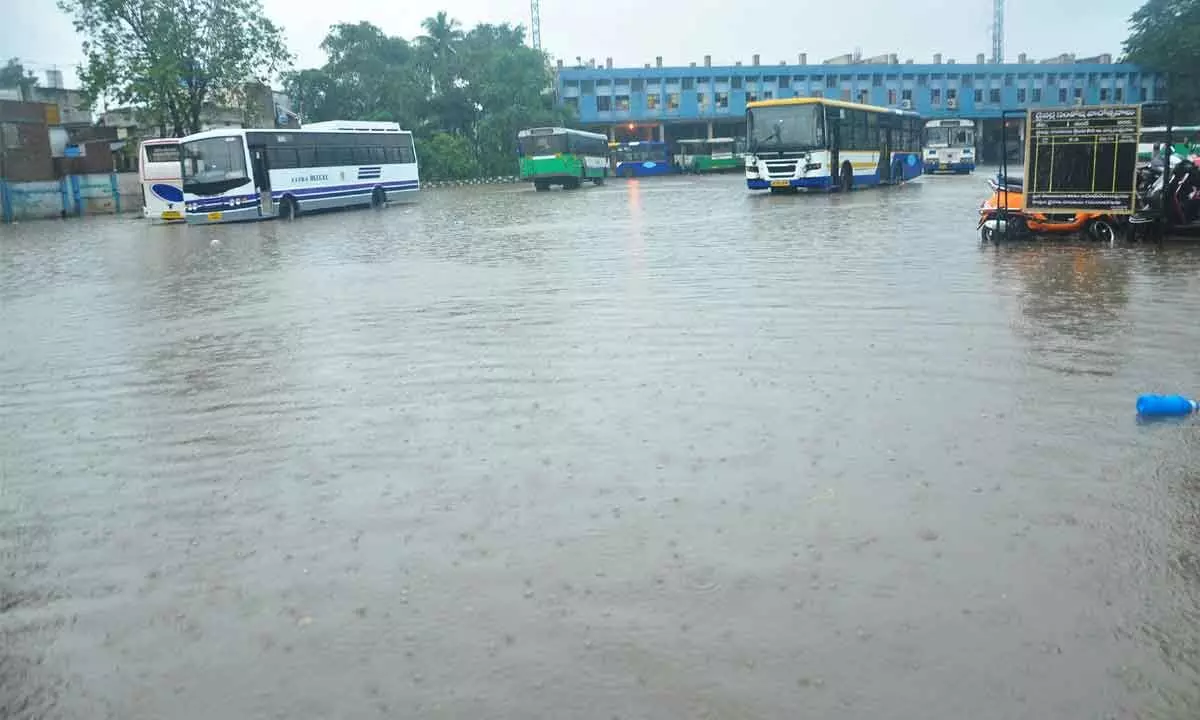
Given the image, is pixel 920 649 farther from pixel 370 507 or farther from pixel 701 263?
pixel 701 263

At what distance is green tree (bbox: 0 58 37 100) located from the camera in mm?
58084

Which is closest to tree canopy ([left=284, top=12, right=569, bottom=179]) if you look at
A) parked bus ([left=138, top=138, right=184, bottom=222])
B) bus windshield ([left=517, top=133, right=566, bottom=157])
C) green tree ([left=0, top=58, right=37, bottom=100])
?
green tree ([left=0, top=58, right=37, bottom=100])

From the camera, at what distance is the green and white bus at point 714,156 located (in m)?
69.3

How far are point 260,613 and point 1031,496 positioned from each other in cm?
315

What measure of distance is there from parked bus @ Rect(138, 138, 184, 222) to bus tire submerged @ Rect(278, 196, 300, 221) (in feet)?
10.4

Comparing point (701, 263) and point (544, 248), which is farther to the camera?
point (544, 248)

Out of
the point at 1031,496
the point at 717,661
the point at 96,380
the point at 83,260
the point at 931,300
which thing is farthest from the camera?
the point at 83,260

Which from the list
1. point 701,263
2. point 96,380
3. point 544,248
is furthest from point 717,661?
point 544,248

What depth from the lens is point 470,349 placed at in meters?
8.23

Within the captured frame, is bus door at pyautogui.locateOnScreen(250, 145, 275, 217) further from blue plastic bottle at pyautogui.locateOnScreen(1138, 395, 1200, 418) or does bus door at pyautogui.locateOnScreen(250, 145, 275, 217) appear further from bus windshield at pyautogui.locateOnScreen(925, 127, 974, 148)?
bus windshield at pyautogui.locateOnScreen(925, 127, 974, 148)

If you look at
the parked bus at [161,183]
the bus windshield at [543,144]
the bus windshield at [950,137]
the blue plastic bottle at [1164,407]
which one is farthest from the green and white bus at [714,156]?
the blue plastic bottle at [1164,407]

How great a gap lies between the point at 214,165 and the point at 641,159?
43.7 m

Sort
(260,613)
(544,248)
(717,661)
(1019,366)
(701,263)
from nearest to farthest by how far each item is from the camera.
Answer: (717,661), (260,613), (1019,366), (701,263), (544,248)

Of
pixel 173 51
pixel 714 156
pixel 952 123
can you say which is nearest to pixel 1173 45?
pixel 714 156
